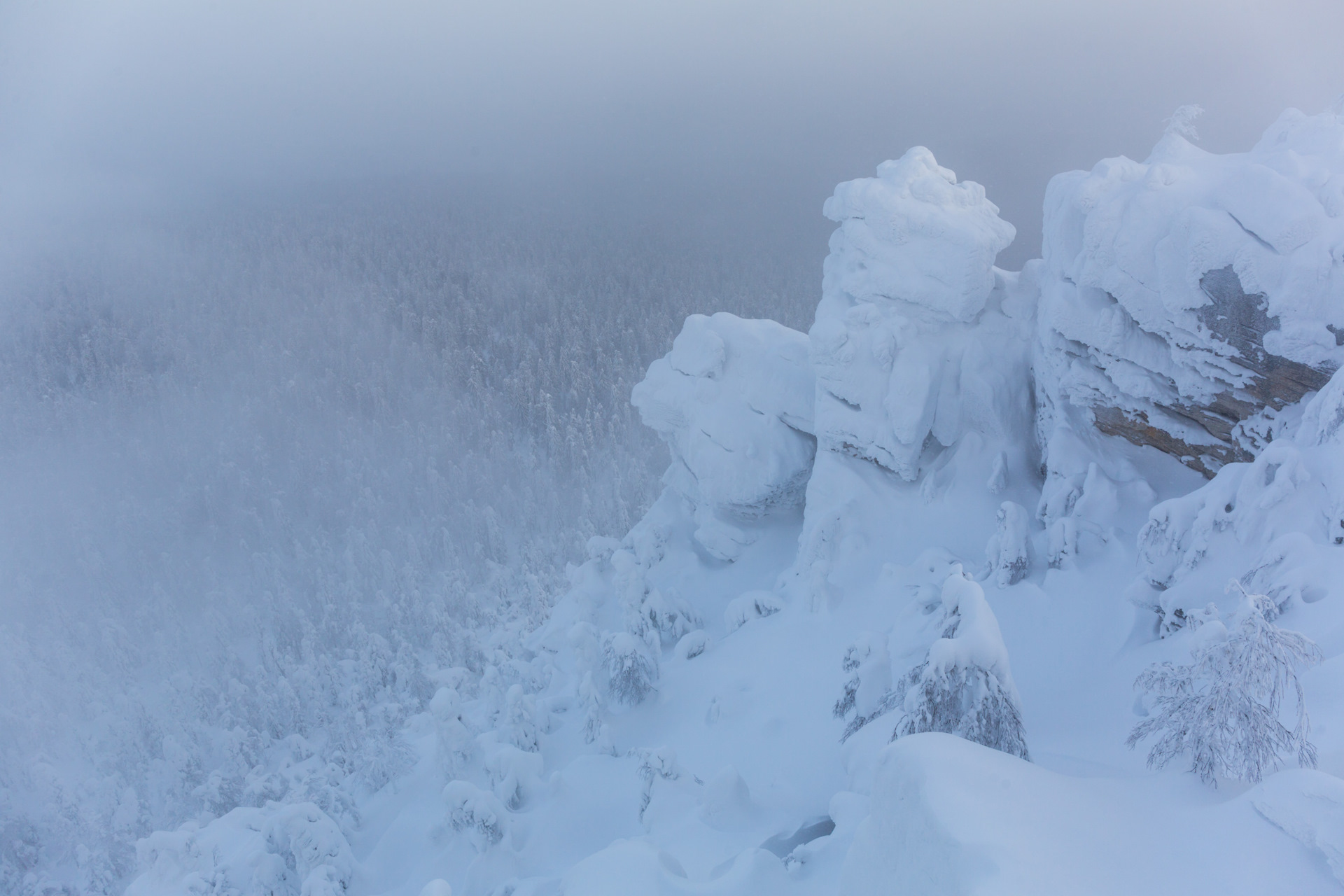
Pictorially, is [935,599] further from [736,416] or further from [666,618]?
[736,416]

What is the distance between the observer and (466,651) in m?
42.3

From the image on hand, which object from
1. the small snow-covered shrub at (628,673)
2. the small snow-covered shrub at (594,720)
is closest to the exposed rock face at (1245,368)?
the small snow-covered shrub at (628,673)

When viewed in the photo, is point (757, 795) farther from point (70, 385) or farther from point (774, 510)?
point (70, 385)

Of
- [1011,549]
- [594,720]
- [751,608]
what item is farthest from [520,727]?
[1011,549]

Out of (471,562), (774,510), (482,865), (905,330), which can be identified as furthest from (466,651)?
(905,330)

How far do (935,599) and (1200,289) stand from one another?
837 centimetres

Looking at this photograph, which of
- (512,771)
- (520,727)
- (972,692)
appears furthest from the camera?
(520,727)

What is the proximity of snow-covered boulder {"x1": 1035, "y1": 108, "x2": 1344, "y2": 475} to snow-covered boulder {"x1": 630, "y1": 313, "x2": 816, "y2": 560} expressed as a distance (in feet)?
28.9

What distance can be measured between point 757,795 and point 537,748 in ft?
26.2

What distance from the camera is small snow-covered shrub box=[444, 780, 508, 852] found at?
15383 millimetres

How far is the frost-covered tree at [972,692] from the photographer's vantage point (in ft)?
30.6

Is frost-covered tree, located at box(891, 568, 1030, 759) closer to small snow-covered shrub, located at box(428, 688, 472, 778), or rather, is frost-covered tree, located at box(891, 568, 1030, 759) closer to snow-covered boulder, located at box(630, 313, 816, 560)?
small snow-covered shrub, located at box(428, 688, 472, 778)

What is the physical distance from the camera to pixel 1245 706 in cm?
688

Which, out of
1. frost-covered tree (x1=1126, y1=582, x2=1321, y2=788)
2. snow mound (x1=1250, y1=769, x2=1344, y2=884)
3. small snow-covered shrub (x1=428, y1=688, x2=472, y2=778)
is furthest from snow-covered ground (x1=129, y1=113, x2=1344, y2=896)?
frost-covered tree (x1=1126, y1=582, x2=1321, y2=788)
